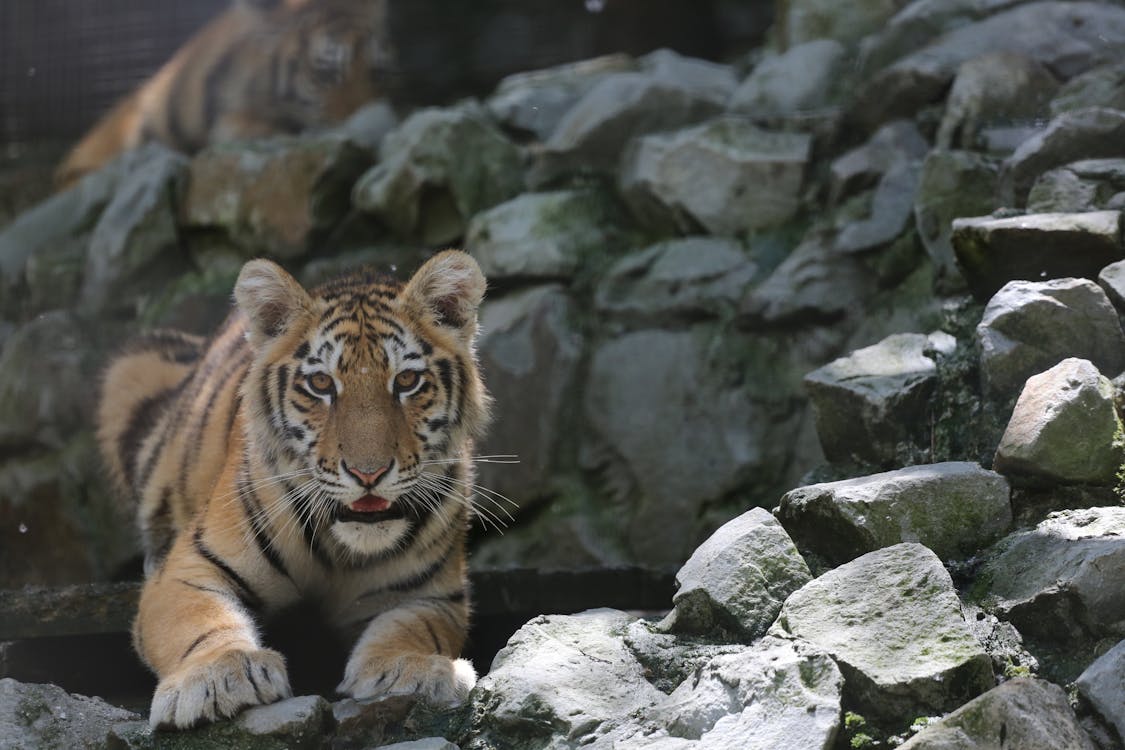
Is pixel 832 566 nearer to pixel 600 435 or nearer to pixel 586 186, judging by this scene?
pixel 600 435

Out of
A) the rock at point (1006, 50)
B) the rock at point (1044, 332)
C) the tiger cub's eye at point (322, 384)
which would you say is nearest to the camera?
the rock at point (1044, 332)

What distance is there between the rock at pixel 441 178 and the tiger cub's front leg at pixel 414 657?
232cm

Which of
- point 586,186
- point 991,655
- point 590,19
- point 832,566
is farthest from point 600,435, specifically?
point 590,19

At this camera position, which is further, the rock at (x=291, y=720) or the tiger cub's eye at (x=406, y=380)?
the tiger cub's eye at (x=406, y=380)

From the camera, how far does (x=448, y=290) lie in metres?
3.21

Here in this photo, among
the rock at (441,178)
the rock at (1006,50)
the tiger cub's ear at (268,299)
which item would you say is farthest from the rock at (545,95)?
the tiger cub's ear at (268,299)

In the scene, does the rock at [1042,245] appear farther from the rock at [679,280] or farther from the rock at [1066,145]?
the rock at [679,280]

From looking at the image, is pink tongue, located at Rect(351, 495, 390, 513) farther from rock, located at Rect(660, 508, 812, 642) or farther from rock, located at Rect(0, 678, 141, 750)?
rock, located at Rect(660, 508, 812, 642)

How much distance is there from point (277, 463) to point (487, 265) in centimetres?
184

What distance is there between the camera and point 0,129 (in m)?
6.96

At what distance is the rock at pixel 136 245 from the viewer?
547 centimetres

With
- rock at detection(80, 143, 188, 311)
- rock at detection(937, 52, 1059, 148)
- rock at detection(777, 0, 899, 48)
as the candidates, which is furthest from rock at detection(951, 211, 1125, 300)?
rock at detection(80, 143, 188, 311)

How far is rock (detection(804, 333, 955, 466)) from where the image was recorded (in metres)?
3.01

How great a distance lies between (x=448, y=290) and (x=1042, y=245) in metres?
1.43
